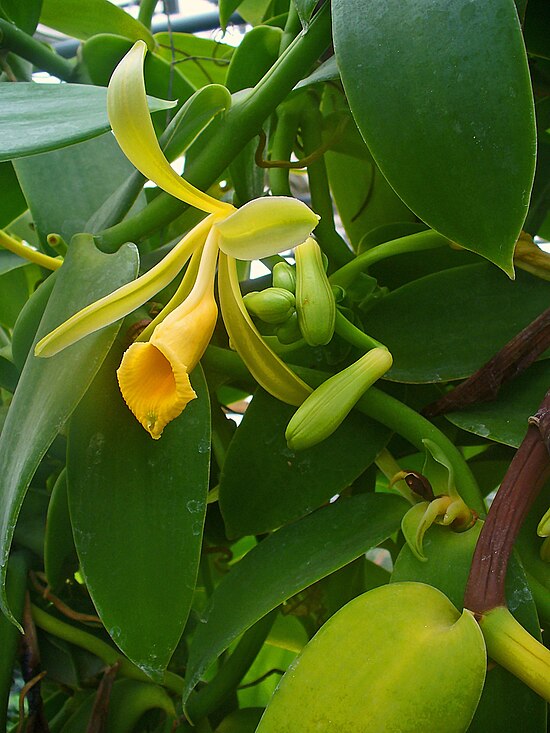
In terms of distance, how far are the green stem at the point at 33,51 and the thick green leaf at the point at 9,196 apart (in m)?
0.09

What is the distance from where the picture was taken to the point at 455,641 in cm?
24

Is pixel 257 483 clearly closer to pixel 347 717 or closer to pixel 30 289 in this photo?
pixel 347 717

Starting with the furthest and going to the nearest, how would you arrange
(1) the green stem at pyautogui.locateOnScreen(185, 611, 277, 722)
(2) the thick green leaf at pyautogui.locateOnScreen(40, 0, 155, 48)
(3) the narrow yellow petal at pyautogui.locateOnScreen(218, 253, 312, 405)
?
(2) the thick green leaf at pyautogui.locateOnScreen(40, 0, 155, 48)
(1) the green stem at pyautogui.locateOnScreen(185, 611, 277, 722)
(3) the narrow yellow petal at pyautogui.locateOnScreen(218, 253, 312, 405)

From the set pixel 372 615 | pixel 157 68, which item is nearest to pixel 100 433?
pixel 372 615

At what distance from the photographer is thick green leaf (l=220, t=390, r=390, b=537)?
377 millimetres

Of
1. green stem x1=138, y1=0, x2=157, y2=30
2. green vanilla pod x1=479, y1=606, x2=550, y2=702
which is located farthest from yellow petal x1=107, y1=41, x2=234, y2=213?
green stem x1=138, y1=0, x2=157, y2=30

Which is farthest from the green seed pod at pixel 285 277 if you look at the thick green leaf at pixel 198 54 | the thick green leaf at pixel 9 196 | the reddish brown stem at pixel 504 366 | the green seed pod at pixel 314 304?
the thick green leaf at pixel 198 54

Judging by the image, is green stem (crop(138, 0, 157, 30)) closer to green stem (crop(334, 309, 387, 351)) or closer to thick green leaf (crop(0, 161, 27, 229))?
thick green leaf (crop(0, 161, 27, 229))

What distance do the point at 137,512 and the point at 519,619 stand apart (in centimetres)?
16

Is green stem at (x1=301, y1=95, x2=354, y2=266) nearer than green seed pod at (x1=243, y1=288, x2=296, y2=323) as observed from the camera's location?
No

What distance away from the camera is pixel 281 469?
38 cm

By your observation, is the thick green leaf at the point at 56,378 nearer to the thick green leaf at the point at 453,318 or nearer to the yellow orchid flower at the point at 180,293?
the yellow orchid flower at the point at 180,293

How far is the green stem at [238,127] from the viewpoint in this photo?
349 mm

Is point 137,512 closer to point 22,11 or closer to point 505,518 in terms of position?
point 505,518
